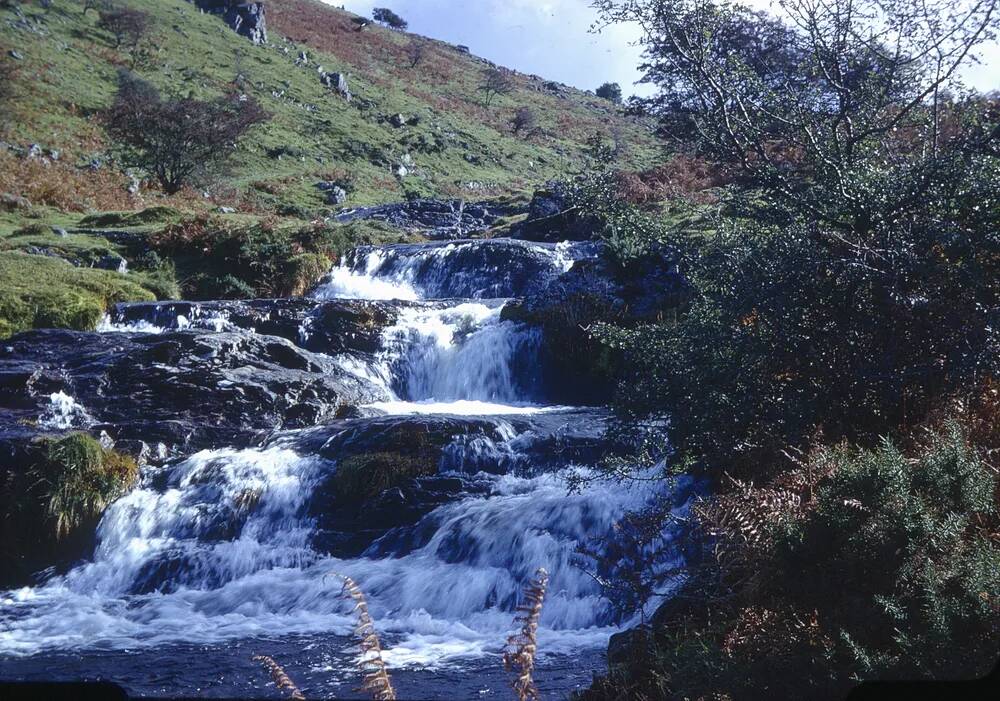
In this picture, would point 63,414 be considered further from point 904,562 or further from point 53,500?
point 904,562

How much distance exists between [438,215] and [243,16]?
132ft

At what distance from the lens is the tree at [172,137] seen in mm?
35000

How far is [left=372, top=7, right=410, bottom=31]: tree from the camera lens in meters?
99.4

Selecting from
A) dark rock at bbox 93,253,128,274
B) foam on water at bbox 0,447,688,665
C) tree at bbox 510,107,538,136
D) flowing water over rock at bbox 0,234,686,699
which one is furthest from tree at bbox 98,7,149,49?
foam on water at bbox 0,447,688,665

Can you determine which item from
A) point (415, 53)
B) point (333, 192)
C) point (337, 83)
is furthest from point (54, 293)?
point (415, 53)

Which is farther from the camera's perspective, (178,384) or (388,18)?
(388,18)

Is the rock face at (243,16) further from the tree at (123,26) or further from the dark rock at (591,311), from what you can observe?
the dark rock at (591,311)

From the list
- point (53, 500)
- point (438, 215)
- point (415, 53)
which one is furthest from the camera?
point (415, 53)

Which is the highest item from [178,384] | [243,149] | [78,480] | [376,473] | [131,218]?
[243,149]

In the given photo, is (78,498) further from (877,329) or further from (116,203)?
(116,203)

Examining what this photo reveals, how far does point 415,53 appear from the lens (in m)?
80.8

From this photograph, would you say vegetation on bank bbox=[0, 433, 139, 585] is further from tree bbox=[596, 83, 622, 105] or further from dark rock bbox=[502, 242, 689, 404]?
tree bbox=[596, 83, 622, 105]

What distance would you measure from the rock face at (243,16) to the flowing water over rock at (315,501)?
54872 mm

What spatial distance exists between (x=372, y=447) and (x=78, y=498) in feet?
12.6
